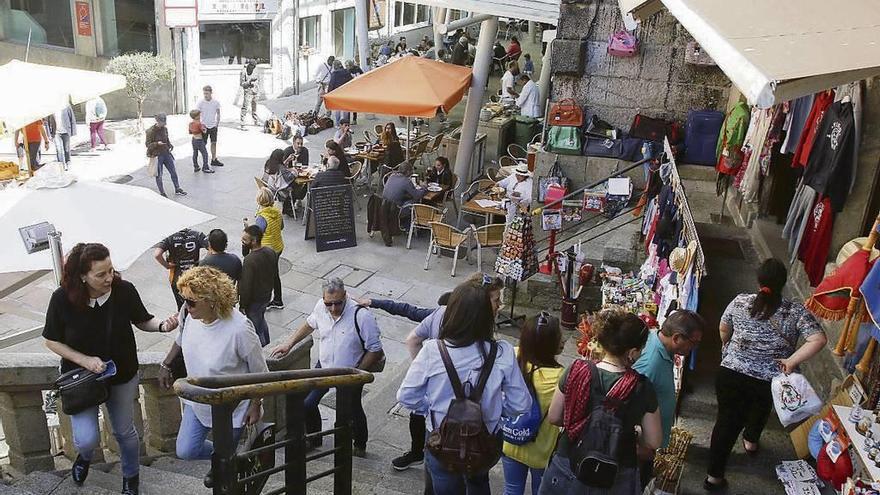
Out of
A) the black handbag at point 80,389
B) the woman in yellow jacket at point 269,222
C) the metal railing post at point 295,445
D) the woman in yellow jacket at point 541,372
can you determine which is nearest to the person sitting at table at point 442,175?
the woman in yellow jacket at point 269,222

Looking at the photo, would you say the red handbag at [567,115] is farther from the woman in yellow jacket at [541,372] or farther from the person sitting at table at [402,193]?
the woman in yellow jacket at [541,372]

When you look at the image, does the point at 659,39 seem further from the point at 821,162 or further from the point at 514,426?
the point at 514,426

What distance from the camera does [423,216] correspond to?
1105 centimetres

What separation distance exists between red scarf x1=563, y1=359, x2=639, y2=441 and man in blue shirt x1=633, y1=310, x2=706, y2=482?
55 centimetres

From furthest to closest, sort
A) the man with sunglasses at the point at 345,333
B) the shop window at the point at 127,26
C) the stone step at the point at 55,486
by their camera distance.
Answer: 1. the shop window at the point at 127,26
2. the man with sunglasses at the point at 345,333
3. the stone step at the point at 55,486

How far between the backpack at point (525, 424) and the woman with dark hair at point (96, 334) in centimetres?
209

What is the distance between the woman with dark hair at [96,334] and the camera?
13.2 feet

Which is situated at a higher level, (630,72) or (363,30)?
(363,30)

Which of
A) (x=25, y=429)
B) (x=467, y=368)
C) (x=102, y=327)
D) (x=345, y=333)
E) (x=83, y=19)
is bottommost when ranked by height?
(x=25, y=429)

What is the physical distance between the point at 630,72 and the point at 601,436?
322 inches

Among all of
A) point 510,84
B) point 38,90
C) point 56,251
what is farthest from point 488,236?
point 510,84

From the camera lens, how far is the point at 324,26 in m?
23.5

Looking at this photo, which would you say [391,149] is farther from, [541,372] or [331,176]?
[541,372]

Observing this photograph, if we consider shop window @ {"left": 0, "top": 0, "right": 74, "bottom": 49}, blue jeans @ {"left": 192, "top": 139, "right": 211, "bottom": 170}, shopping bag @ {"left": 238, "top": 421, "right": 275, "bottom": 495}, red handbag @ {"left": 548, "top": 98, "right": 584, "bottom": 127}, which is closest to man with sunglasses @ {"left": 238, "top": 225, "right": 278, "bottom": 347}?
shopping bag @ {"left": 238, "top": 421, "right": 275, "bottom": 495}
